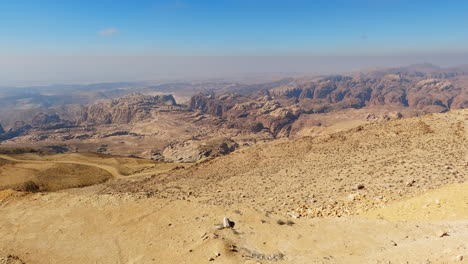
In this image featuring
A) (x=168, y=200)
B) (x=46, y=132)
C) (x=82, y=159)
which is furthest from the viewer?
(x=46, y=132)

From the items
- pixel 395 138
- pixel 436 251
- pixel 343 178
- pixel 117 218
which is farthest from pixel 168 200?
pixel 395 138

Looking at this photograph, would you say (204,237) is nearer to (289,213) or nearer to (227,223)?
(227,223)

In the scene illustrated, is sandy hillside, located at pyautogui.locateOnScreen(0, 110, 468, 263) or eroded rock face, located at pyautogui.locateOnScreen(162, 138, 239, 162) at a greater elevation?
sandy hillside, located at pyautogui.locateOnScreen(0, 110, 468, 263)

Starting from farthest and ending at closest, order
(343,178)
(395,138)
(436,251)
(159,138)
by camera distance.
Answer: (159,138) → (395,138) → (343,178) → (436,251)

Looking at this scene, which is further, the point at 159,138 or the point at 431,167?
the point at 159,138

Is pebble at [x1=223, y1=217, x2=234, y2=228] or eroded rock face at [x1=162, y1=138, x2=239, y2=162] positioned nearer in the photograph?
pebble at [x1=223, y1=217, x2=234, y2=228]

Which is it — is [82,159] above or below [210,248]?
below

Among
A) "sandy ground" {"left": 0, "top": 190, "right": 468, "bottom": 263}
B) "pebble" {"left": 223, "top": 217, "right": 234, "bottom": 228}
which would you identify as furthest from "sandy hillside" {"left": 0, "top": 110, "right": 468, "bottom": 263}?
"pebble" {"left": 223, "top": 217, "right": 234, "bottom": 228}

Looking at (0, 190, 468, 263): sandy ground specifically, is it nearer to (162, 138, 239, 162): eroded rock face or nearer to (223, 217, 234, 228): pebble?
(223, 217, 234, 228): pebble

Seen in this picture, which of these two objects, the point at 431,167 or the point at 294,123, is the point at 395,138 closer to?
the point at 431,167
